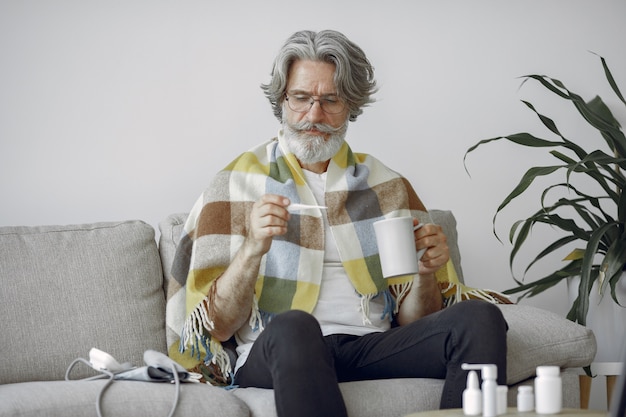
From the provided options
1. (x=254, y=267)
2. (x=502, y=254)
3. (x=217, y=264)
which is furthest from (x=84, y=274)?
(x=502, y=254)

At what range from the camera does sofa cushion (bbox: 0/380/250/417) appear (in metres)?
1.84

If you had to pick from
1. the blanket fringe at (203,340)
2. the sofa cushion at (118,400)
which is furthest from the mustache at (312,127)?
the sofa cushion at (118,400)

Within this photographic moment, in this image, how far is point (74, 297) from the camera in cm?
237

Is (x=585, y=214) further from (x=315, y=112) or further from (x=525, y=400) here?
(x=525, y=400)

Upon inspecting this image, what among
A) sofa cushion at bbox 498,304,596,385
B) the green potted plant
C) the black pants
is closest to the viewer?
the black pants

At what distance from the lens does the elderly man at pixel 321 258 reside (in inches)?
81.0

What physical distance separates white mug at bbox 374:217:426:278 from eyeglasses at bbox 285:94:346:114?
0.58 meters

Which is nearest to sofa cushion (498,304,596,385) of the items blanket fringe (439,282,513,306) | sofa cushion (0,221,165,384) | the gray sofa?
the gray sofa

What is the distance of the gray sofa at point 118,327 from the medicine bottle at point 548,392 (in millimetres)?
579

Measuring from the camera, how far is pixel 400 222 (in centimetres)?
196

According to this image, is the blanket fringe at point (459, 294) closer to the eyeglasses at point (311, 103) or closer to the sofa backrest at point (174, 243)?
the sofa backrest at point (174, 243)

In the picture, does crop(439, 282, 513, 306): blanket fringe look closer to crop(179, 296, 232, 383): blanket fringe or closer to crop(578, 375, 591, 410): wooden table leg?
crop(578, 375, 591, 410): wooden table leg

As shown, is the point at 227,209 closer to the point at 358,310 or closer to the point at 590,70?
the point at 358,310

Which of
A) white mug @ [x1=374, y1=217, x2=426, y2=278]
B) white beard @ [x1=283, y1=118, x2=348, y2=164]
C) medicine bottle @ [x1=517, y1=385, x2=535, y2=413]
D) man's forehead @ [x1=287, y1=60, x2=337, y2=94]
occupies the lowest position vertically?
medicine bottle @ [x1=517, y1=385, x2=535, y2=413]
